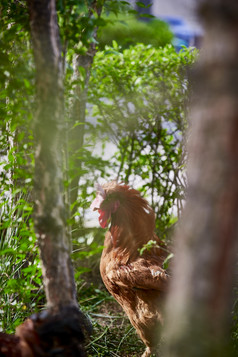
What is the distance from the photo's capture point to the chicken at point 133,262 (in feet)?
7.40

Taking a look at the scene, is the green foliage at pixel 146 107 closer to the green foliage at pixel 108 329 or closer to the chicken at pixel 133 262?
the green foliage at pixel 108 329

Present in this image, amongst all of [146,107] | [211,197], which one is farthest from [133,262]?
[146,107]

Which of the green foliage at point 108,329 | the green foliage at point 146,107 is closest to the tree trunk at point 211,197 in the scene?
the green foliage at point 108,329

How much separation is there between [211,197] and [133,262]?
1.51 meters

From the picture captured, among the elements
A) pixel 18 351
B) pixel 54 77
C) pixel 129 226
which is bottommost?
pixel 18 351

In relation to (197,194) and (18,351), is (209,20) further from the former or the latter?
(18,351)

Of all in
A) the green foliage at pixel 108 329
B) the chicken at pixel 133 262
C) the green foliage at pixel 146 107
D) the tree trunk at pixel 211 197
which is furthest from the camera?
the green foliage at pixel 146 107

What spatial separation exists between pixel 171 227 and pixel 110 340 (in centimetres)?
147

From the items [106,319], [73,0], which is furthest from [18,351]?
[106,319]

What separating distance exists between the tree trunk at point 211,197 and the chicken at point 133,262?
114 cm

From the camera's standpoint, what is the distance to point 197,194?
1.04 metres

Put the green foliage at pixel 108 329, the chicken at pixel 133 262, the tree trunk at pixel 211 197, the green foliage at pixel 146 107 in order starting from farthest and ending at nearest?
1. the green foliage at pixel 146 107
2. the green foliage at pixel 108 329
3. the chicken at pixel 133 262
4. the tree trunk at pixel 211 197

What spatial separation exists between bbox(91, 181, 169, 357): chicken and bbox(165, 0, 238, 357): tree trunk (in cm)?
114

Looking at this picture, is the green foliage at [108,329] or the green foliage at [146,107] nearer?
the green foliage at [108,329]
